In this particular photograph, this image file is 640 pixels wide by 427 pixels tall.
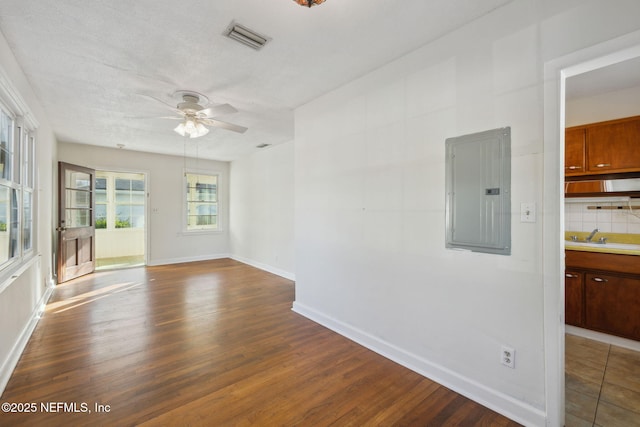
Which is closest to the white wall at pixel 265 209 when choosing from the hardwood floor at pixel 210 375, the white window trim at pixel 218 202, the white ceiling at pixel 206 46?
the white window trim at pixel 218 202

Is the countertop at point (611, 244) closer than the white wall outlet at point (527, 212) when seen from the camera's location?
No

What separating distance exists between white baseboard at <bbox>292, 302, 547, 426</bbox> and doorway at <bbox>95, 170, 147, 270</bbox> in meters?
6.89

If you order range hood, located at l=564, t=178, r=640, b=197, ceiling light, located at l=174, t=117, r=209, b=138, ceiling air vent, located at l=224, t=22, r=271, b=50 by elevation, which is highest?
ceiling air vent, located at l=224, t=22, r=271, b=50

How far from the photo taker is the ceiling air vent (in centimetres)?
203

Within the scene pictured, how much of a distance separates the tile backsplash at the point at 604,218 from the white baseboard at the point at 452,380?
8.08 ft

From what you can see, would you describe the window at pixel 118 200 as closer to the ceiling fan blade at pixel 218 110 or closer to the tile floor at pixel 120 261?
the tile floor at pixel 120 261

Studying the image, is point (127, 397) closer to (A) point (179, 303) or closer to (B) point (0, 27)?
(A) point (179, 303)

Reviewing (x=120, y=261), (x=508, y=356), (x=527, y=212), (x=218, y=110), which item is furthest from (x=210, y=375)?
(x=120, y=261)

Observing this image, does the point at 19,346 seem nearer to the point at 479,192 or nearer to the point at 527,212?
the point at 479,192

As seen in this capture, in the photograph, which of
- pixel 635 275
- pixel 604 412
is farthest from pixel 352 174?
pixel 635 275

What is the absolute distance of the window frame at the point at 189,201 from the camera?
6.89 m

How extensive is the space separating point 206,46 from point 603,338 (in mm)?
4513

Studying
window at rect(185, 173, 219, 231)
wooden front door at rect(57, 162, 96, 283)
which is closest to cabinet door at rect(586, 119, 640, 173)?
window at rect(185, 173, 219, 231)

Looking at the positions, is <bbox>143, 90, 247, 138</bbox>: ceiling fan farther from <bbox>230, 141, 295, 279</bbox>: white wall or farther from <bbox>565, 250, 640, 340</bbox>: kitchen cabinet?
<bbox>565, 250, 640, 340</bbox>: kitchen cabinet
